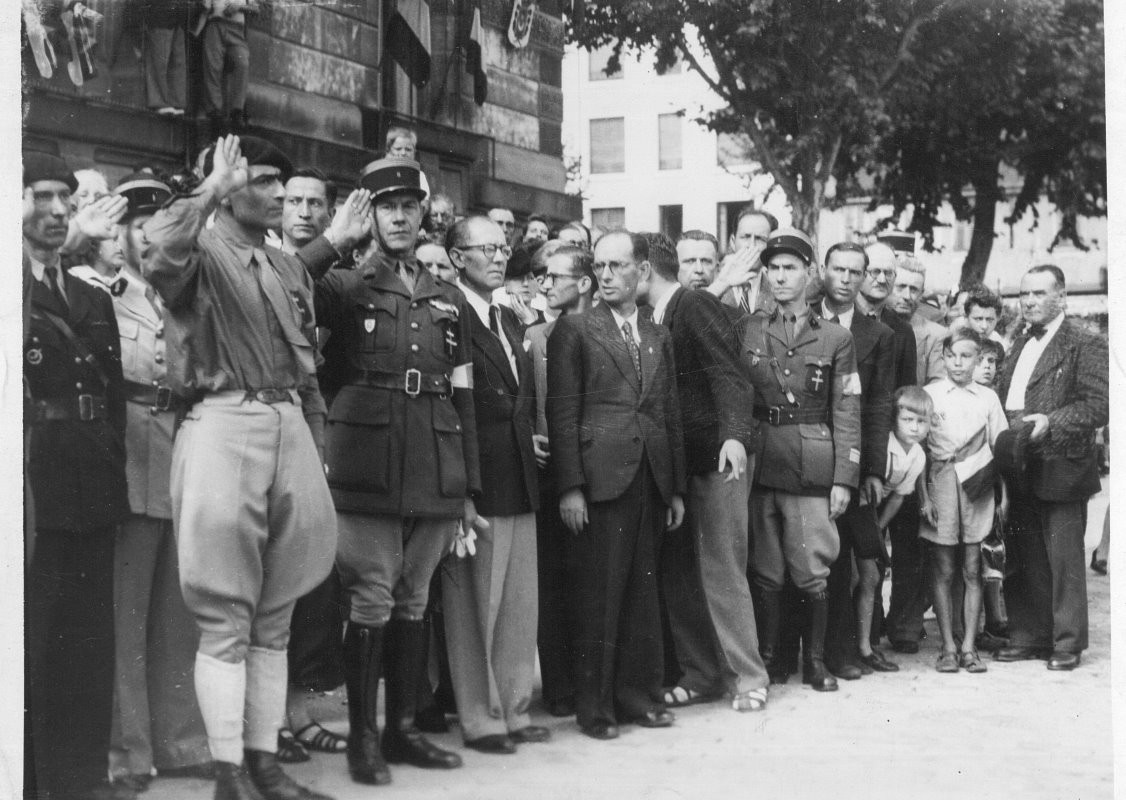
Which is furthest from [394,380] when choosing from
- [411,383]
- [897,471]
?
[897,471]

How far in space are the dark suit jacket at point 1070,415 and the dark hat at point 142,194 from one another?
4.56 metres

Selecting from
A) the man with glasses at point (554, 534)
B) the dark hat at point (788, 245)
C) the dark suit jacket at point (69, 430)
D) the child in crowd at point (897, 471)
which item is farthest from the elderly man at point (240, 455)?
the child in crowd at point (897, 471)

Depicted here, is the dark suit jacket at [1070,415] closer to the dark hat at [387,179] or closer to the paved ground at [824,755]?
the paved ground at [824,755]

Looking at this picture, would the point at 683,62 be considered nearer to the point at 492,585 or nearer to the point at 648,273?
the point at 648,273

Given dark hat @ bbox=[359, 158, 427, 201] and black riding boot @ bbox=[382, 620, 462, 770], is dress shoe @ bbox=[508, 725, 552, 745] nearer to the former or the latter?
black riding boot @ bbox=[382, 620, 462, 770]

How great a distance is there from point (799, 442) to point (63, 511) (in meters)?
3.45

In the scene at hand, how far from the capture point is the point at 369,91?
972cm

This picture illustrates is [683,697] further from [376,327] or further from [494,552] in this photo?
[376,327]

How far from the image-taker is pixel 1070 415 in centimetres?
696

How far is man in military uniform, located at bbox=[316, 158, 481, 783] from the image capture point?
488 cm

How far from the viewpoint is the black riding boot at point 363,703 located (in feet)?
15.6

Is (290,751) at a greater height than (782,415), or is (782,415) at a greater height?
(782,415)

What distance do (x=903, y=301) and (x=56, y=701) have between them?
5.22m

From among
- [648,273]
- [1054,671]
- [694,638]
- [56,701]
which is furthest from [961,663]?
[56,701]
